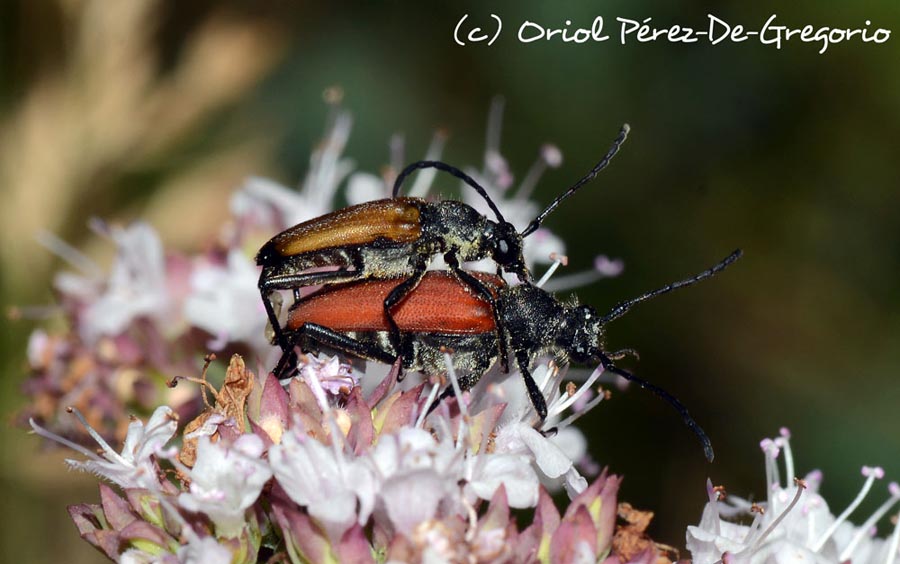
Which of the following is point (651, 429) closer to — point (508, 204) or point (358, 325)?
point (508, 204)

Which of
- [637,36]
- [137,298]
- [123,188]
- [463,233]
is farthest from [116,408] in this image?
[637,36]

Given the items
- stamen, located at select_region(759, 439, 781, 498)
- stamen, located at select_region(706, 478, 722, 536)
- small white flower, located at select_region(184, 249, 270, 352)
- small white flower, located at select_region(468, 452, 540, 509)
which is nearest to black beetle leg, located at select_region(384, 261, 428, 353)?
small white flower, located at select_region(468, 452, 540, 509)

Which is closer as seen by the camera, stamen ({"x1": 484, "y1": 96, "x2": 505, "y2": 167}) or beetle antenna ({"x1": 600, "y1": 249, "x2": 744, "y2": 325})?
beetle antenna ({"x1": 600, "y1": 249, "x2": 744, "y2": 325})

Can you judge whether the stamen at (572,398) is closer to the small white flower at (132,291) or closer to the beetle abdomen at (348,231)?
the beetle abdomen at (348,231)

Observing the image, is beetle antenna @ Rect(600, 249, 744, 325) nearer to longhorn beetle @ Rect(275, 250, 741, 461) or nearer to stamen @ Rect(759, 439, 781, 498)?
longhorn beetle @ Rect(275, 250, 741, 461)

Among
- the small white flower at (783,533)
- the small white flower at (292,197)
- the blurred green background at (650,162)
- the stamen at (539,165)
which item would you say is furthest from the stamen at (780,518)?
the small white flower at (292,197)

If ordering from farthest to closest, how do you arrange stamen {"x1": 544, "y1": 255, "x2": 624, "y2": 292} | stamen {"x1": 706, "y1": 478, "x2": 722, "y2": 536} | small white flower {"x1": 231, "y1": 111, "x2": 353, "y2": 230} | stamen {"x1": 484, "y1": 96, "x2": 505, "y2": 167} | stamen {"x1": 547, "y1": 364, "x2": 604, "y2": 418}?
stamen {"x1": 484, "y1": 96, "x2": 505, "y2": 167}, small white flower {"x1": 231, "y1": 111, "x2": 353, "y2": 230}, stamen {"x1": 544, "y1": 255, "x2": 624, "y2": 292}, stamen {"x1": 547, "y1": 364, "x2": 604, "y2": 418}, stamen {"x1": 706, "y1": 478, "x2": 722, "y2": 536}

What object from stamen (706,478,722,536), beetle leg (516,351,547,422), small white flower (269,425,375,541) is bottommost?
stamen (706,478,722,536)
